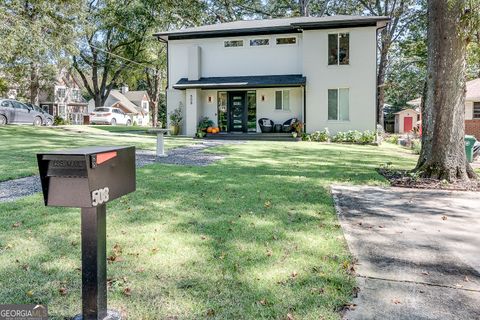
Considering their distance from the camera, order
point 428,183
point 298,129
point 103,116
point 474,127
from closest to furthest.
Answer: point 428,183
point 298,129
point 474,127
point 103,116

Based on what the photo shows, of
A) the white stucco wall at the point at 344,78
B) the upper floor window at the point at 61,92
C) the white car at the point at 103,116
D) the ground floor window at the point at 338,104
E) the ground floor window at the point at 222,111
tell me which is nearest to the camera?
the white stucco wall at the point at 344,78

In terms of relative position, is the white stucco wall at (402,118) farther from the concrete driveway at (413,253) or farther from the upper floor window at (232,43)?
the concrete driveway at (413,253)

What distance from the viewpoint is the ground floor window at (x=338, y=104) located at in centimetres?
2011

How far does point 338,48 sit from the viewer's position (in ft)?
65.8

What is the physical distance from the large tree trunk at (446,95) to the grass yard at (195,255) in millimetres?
3329

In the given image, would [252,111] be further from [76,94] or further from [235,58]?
[76,94]

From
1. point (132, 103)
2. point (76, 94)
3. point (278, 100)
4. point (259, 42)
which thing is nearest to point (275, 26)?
point (259, 42)

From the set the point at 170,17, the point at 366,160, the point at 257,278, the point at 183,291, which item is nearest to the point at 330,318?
the point at 257,278

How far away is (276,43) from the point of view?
20969mm

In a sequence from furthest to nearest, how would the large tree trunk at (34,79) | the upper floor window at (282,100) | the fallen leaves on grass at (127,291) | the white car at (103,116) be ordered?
1. the white car at (103,116)
2. the large tree trunk at (34,79)
3. the upper floor window at (282,100)
4. the fallen leaves on grass at (127,291)

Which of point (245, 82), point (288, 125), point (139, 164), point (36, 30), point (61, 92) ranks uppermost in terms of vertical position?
point (61, 92)

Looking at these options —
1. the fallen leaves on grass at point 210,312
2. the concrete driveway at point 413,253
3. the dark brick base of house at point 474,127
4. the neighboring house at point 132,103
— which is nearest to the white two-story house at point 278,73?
the dark brick base of house at point 474,127

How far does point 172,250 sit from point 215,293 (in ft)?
3.14

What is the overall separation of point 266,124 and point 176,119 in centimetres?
521
